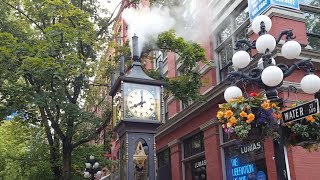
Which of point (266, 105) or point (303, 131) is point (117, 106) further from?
point (303, 131)

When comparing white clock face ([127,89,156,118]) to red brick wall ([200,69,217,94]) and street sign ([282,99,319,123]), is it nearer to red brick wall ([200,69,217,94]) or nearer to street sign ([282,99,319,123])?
street sign ([282,99,319,123])

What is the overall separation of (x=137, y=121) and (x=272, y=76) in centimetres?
288

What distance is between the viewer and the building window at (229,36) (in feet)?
44.5

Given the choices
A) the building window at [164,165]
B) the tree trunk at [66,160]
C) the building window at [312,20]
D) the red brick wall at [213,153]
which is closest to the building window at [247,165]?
the red brick wall at [213,153]

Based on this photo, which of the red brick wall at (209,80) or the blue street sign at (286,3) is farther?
the red brick wall at (209,80)

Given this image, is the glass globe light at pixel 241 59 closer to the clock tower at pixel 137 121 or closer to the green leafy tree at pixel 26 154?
the clock tower at pixel 137 121

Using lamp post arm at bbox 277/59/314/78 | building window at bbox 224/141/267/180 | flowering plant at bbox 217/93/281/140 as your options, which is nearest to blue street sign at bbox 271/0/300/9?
lamp post arm at bbox 277/59/314/78

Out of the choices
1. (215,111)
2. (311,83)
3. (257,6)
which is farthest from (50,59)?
(311,83)

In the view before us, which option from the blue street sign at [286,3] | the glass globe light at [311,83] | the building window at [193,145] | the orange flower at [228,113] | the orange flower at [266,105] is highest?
the blue street sign at [286,3]

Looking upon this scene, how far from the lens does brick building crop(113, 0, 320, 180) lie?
11.3 m

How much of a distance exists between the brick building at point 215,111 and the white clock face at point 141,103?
248 centimetres

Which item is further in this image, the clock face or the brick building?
the brick building

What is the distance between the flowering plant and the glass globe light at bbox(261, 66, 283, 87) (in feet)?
0.87

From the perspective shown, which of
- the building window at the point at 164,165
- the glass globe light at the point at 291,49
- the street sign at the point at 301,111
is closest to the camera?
the street sign at the point at 301,111
